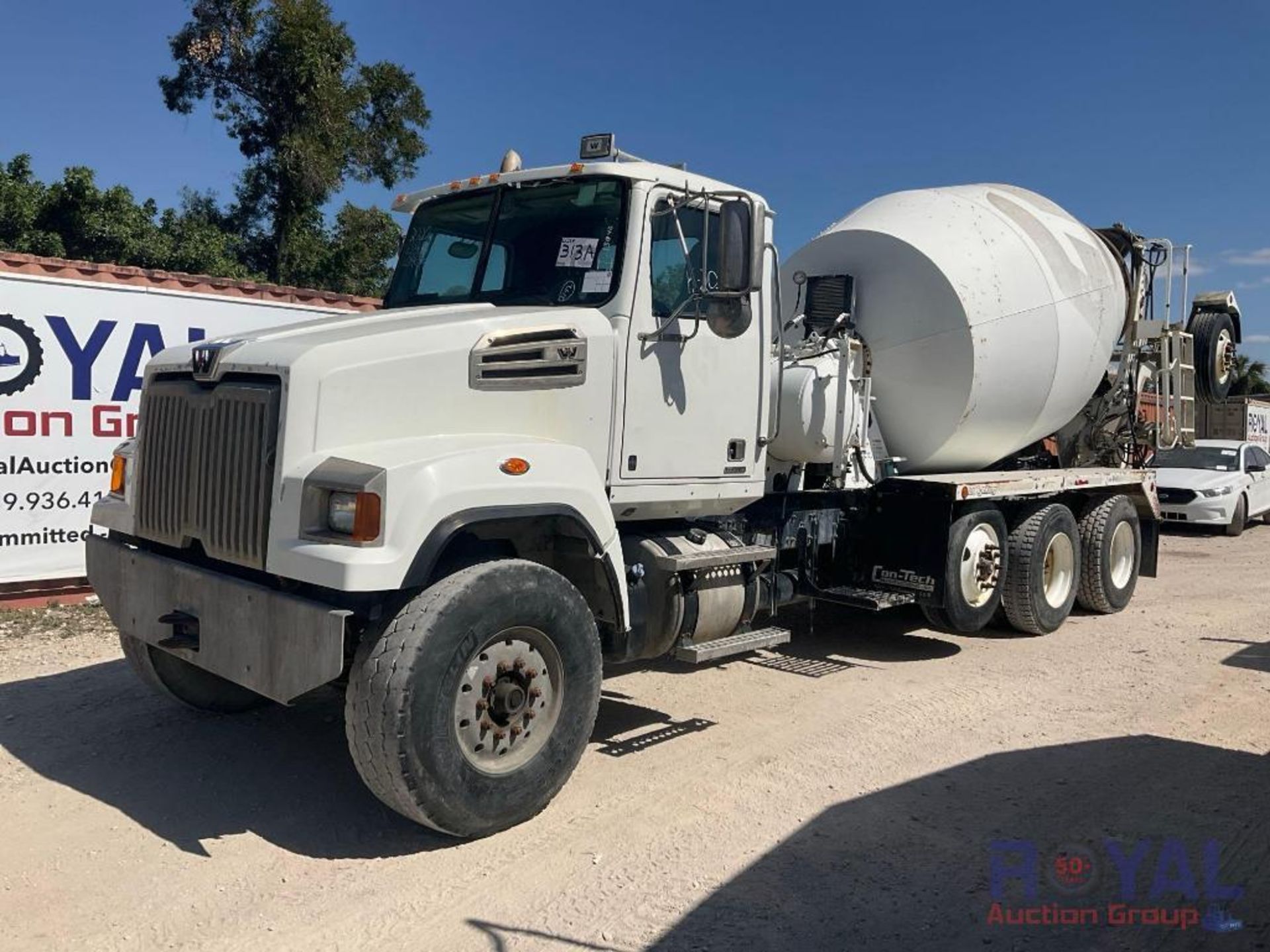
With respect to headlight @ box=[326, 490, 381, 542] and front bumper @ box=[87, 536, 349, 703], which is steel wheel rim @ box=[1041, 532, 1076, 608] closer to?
headlight @ box=[326, 490, 381, 542]

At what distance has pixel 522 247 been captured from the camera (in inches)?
211

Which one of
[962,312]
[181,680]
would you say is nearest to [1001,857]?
[181,680]

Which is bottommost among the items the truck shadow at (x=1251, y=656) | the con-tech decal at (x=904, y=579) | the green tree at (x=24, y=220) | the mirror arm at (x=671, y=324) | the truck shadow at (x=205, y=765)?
the truck shadow at (x=205, y=765)

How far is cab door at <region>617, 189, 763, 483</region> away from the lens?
16.9 feet

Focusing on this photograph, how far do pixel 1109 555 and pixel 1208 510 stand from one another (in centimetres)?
854

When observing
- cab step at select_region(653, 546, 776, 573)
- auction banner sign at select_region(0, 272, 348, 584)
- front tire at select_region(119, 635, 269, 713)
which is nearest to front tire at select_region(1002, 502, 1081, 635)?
cab step at select_region(653, 546, 776, 573)

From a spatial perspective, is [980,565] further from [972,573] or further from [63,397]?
[63,397]

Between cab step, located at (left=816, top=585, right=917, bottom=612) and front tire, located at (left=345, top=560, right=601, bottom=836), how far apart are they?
3011 mm

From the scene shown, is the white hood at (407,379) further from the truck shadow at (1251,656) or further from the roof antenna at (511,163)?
the truck shadow at (1251,656)

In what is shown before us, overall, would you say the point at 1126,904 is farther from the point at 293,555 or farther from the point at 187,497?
the point at 187,497

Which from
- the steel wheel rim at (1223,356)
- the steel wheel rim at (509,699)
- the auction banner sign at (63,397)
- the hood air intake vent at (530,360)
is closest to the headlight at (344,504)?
the steel wheel rim at (509,699)

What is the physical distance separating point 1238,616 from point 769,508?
5625 mm

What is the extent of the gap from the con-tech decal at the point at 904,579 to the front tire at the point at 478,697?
3627 millimetres

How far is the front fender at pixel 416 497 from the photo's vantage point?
3.80 metres
